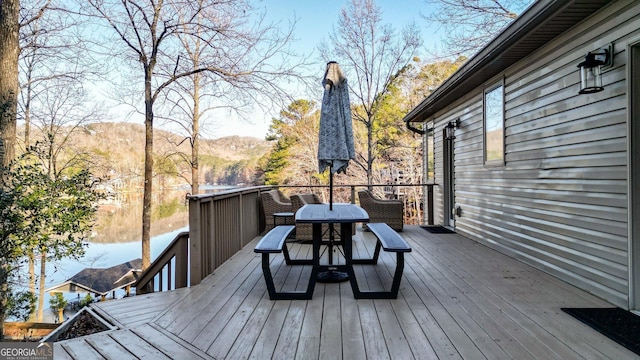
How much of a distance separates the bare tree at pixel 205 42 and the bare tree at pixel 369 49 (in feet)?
16.8

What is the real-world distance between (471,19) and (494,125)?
23.0 ft

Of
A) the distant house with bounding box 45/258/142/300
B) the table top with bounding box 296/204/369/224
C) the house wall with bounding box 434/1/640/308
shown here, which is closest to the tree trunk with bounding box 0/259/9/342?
the table top with bounding box 296/204/369/224

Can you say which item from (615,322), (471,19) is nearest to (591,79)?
(615,322)

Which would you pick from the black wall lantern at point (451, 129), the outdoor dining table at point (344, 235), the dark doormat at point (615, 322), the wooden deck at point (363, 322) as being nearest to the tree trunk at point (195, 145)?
the black wall lantern at point (451, 129)

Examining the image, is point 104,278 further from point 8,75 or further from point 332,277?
point 332,277

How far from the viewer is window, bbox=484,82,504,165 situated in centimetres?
505

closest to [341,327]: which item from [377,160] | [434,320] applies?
[434,320]

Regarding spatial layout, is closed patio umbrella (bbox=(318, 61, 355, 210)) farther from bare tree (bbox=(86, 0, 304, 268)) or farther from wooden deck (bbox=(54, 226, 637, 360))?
bare tree (bbox=(86, 0, 304, 268))

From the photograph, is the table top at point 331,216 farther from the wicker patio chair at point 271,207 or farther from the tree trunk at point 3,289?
A: the tree trunk at point 3,289

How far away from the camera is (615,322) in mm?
2537

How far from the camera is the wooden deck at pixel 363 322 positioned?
2.16m

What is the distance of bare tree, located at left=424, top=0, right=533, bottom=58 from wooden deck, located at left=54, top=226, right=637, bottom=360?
29.2ft

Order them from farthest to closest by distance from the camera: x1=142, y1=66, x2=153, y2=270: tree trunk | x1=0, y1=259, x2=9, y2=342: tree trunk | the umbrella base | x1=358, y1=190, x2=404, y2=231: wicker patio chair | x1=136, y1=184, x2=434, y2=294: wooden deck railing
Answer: x1=142, y1=66, x2=153, y2=270: tree trunk
x1=358, y1=190, x2=404, y2=231: wicker patio chair
x1=0, y1=259, x2=9, y2=342: tree trunk
the umbrella base
x1=136, y1=184, x2=434, y2=294: wooden deck railing

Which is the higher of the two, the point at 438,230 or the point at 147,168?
the point at 147,168
